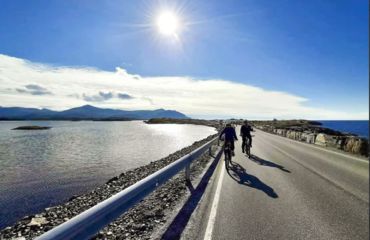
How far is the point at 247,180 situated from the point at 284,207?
361 cm

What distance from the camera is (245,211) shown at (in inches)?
274

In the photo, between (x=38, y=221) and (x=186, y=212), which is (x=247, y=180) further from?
(x=38, y=221)

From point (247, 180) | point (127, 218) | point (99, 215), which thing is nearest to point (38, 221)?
point (127, 218)

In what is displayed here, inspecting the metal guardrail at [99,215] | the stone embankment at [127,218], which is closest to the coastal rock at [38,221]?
the stone embankment at [127,218]

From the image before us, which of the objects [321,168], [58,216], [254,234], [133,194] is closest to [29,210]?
[58,216]

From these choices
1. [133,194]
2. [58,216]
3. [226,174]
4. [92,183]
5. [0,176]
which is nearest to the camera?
[133,194]

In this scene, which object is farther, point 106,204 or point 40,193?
point 40,193

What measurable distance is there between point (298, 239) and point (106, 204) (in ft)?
10.8

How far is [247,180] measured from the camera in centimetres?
1089

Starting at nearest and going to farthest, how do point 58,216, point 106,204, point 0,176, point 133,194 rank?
point 106,204
point 133,194
point 58,216
point 0,176

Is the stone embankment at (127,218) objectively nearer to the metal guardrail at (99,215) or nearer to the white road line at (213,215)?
the metal guardrail at (99,215)

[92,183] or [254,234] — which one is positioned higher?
[254,234]

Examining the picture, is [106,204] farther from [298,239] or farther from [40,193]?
[40,193]

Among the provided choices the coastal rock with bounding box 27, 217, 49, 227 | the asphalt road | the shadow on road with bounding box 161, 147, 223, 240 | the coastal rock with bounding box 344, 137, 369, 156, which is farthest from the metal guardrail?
the coastal rock with bounding box 344, 137, 369, 156
